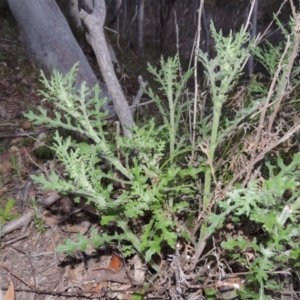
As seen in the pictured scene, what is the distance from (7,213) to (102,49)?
3.63 feet

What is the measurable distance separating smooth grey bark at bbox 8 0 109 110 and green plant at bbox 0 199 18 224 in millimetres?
2123

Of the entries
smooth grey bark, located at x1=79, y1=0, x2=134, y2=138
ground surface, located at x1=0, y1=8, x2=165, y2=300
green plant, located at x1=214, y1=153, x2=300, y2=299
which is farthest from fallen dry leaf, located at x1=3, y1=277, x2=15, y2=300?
green plant, located at x1=214, y1=153, x2=300, y2=299

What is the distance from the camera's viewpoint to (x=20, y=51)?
5223mm

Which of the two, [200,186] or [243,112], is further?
[200,186]

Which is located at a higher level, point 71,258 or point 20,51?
point 20,51

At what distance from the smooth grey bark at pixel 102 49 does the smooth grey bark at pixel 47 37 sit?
2248mm

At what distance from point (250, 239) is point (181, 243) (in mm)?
308

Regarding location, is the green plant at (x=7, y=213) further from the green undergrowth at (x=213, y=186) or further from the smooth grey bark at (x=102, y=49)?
the smooth grey bark at (x=102, y=49)

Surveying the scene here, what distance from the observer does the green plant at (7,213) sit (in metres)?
2.53

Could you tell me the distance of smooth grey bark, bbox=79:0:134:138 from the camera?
2.14m

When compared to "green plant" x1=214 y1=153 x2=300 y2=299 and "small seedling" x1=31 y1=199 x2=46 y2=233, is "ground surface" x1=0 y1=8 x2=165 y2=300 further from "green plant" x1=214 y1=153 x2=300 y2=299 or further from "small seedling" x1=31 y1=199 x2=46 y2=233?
"green plant" x1=214 y1=153 x2=300 y2=299

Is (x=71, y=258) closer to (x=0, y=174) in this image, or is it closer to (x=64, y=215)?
(x=64, y=215)

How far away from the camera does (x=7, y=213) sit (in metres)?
2.56

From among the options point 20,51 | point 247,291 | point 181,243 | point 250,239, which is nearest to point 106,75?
point 181,243
